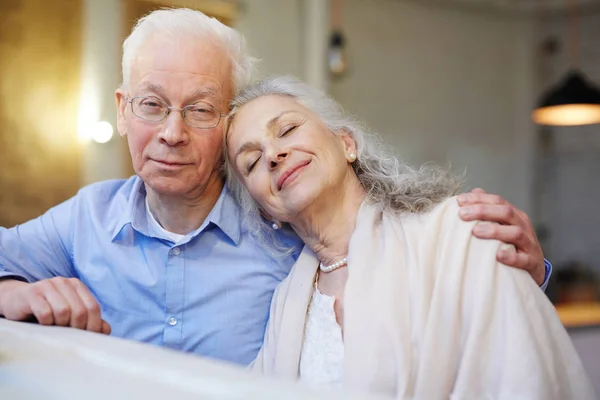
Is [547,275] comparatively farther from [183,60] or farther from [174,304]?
[183,60]

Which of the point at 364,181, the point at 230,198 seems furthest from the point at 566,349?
the point at 230,198

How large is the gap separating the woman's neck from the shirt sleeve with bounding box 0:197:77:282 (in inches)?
27.9

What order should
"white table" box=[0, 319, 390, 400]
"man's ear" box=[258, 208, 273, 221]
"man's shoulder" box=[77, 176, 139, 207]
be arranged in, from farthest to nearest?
"man's shoulder" box=[77, 176, 139, 207], "man's ear" box=[258, 208, 273, 221], "white table" box=[0, 319, 390, 400]

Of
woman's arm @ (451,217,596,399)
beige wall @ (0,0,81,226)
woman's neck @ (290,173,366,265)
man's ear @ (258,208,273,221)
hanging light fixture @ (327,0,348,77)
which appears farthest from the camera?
hanging light fixture @ (327,0,348,77)

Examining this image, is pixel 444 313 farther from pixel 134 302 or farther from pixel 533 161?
pixel 533 161

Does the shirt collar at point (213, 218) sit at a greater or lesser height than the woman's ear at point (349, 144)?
lesser

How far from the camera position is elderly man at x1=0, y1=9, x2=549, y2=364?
70.6 inches

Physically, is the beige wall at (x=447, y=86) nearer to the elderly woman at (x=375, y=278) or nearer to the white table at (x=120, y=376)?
the elderly woman at (x=375, y=278)

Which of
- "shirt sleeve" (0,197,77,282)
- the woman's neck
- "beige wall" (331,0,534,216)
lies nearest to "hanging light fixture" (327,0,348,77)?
"beige wall" (331,0,534,216)

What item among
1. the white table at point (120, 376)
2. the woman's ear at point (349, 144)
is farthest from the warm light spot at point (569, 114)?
the white table at point (120, 376)

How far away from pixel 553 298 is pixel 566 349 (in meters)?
4.69

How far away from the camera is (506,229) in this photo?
4.73ft

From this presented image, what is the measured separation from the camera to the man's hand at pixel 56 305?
4.80 feet

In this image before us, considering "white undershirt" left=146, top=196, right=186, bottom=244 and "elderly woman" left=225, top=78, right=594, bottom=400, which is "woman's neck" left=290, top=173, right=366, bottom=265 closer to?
"elderly woman" left=225, top=78, right=594, bottom=400
